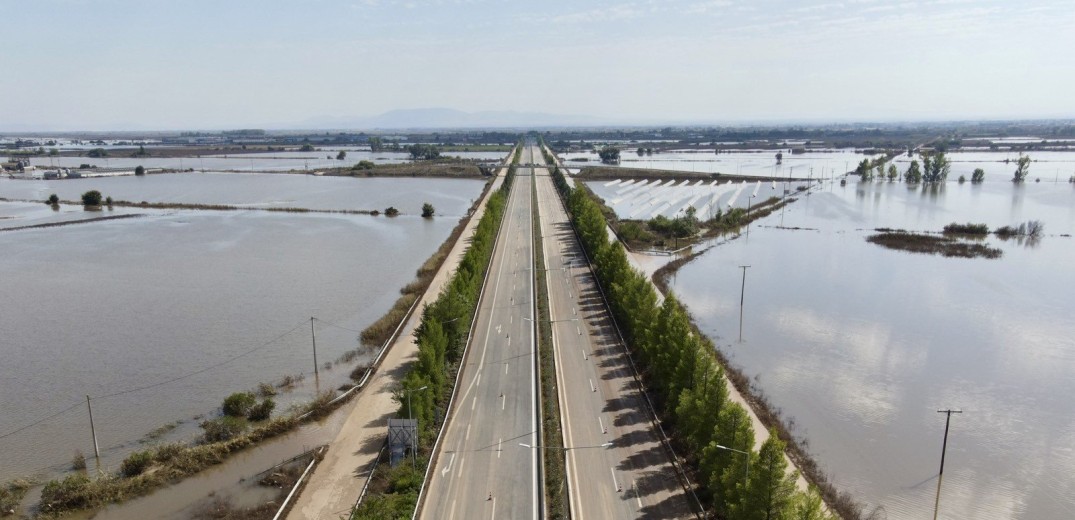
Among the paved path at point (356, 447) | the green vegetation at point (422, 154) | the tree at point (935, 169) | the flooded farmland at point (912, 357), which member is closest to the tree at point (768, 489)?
the flooded farmland at point (912, 357)

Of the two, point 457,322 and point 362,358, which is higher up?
point 457,322

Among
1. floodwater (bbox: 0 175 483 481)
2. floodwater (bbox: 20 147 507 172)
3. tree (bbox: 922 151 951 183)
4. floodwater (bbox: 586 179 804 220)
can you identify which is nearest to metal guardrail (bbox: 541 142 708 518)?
floodwater (bbox: 0 175 483 481)

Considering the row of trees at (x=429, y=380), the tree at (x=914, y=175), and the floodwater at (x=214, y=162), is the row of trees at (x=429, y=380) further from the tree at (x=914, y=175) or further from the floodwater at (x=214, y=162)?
the floodwater at (x=214, y=162)

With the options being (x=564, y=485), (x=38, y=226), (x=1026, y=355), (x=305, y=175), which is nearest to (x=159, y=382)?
(x=564, y=485)

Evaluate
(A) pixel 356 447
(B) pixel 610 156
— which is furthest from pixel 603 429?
(B) pixel 610 156

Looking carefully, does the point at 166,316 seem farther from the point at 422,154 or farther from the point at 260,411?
the point at 422,154

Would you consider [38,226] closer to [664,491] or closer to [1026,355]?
[664,491]
